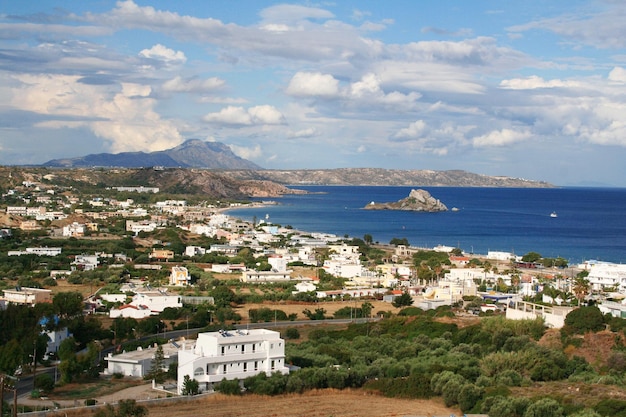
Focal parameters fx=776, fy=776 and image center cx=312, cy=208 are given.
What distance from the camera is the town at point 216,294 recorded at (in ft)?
69.1

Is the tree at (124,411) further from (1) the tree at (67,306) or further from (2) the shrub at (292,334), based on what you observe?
(1) the tree at (67,306)

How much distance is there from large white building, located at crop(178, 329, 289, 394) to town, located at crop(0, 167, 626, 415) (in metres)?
0.03

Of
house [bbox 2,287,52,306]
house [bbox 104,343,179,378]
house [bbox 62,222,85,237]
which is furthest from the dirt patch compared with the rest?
house [bbox 62,222,85,237]

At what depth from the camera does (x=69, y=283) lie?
40.9 m

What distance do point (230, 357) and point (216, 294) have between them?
1534 centimetres

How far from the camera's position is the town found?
21.1 metres

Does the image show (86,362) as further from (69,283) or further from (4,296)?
(69,283)

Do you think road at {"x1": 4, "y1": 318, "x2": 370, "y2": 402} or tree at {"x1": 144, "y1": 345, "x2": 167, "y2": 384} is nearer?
road at {"x1": 4, "y1": 318, "x2": 370, "y2": 402}

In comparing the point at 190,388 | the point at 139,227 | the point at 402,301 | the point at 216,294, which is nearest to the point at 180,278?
the point at 216,294

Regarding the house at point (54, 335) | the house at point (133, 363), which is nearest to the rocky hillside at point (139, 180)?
the house at point (54, 335)

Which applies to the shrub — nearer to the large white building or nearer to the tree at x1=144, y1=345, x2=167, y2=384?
the large white building

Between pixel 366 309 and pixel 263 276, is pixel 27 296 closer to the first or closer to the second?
pixel 366 309

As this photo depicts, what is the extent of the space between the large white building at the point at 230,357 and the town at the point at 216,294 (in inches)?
1.3

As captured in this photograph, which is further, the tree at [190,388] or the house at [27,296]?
the house at [27,296]
